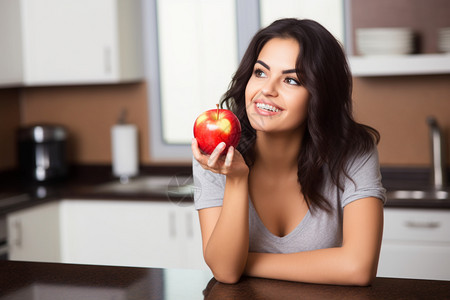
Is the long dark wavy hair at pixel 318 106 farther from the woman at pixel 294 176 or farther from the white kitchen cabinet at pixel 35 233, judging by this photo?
the white kitchen cabinet at pixel 35 233

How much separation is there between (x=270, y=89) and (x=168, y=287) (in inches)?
21.1

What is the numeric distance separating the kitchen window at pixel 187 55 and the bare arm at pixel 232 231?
214cm

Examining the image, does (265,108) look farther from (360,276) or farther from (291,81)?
(360,276)

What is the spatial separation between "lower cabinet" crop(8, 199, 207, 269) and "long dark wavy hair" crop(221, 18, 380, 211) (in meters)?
1.40

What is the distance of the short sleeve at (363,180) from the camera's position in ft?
5.32

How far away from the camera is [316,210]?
5.65 feet

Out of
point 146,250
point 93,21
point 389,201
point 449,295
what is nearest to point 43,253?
point 146,250

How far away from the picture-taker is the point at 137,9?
3.71 metres

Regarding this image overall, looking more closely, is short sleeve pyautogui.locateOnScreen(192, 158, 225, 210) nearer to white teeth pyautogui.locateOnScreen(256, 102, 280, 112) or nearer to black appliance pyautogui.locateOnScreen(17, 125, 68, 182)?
white teeth pyautogui.locateOnScreen(256, 102, 280, 112)

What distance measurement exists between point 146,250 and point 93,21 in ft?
4.23

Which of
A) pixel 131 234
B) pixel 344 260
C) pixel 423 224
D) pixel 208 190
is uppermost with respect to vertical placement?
pixel 208 190

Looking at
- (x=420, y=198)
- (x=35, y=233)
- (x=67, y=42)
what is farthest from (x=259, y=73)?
(x=67, y=42)

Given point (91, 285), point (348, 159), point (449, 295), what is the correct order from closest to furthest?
point (449, 295) < point (91, 285) < point (348, 159)

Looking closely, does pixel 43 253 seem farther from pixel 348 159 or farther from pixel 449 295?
pixel 449 295
